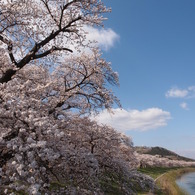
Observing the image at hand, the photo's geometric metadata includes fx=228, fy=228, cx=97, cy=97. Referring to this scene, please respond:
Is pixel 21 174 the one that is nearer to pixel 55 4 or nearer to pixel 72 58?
pixel 55 4

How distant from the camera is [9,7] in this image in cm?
1205

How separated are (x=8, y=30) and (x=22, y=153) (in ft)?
32.3

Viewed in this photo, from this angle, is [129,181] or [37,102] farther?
[129,181]

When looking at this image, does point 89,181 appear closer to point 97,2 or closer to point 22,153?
point 22,153

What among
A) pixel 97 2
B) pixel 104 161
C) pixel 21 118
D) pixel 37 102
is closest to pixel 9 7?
pixel 97 2

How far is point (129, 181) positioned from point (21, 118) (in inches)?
236

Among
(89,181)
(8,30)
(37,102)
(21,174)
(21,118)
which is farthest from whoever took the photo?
(8,30)

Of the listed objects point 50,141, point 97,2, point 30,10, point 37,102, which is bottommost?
point 50,141

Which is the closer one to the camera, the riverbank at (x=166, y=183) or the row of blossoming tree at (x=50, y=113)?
the row of blossoming tree at (x=50, y=113)

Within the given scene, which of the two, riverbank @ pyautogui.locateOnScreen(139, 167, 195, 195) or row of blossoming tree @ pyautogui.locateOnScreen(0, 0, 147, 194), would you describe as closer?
row of blossoming tree @ pyautogui.locateOnScreen(0, 0, 147, 194)

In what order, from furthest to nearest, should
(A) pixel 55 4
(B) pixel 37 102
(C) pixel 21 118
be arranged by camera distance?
(A) pixel 55 4 → (B) pixel 37 102 → (C) pixel 21 118

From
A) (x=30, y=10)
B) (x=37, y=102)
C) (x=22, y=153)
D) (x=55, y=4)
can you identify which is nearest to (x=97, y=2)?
(x=55, y=4)

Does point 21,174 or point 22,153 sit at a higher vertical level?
point 22,153

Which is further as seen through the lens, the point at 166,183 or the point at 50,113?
the point at 166,183
